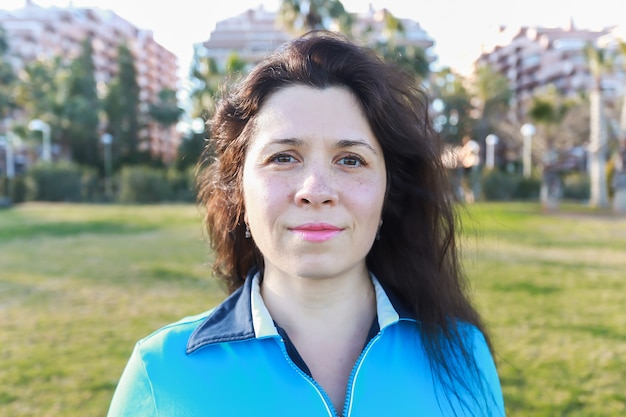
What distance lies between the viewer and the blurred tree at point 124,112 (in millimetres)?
34531

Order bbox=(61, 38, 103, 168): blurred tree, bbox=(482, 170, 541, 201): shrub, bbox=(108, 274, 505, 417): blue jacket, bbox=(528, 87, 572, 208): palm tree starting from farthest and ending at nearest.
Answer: bbox=(61, 38, 103, 168): blurred tree
bbox=(482, 170, 541, 201): shrub
bbox=(528, 87, 572, 208): palm tree
bbox=(108, 274, 505, 417): blue jacket

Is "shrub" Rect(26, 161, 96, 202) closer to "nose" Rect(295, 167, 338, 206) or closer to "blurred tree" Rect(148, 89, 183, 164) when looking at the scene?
"blurred tree" Rect(148, 89, 183, 164)

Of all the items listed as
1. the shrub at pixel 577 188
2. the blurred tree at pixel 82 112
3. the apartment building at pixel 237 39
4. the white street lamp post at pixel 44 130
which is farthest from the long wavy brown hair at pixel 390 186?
the blurred tree at pixel 82 112

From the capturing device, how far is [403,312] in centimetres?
139

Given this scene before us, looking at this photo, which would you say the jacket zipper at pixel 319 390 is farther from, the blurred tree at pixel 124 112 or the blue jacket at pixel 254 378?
the blurred tree at pixel 124 112

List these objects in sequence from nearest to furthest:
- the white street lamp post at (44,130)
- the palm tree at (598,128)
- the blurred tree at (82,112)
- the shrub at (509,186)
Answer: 1. the palm tree at (598,128)
2. the shrub at (509,186)
3. the white street lamp post at (44,130)
4. the blurred tree at (82,112)

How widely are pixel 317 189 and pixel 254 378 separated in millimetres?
451

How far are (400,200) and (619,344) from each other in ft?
12.7

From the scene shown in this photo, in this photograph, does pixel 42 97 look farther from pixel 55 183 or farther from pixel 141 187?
pixel 141 187

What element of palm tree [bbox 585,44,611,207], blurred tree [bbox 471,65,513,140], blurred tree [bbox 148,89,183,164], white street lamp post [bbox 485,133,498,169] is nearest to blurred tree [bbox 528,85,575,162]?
white street lamp post [bbox 485,133,498,169]

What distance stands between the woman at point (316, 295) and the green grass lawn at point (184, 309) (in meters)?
0.53

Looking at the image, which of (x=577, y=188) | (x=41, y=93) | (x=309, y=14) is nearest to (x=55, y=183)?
(x=41, y=93)

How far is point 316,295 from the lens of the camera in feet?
4.35

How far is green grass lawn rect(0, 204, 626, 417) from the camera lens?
11.2 feet
